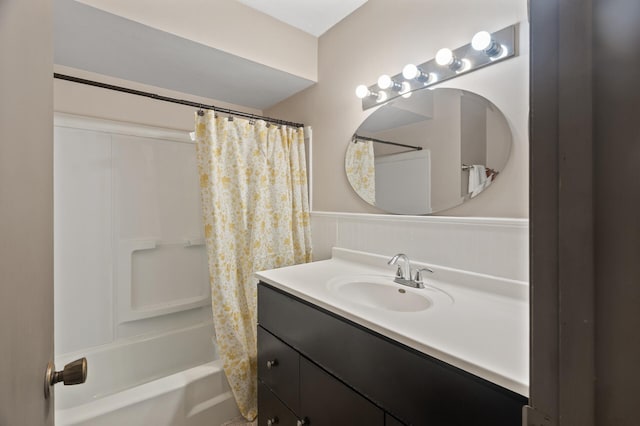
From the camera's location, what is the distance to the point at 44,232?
538mm

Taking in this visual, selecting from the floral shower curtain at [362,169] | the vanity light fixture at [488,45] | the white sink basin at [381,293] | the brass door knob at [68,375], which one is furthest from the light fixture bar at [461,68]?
the brass door knob at [68,375]

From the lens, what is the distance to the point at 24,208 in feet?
1.32

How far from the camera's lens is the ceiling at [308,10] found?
1.72 meters

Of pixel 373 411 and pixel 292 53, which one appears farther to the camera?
pixel 292 53

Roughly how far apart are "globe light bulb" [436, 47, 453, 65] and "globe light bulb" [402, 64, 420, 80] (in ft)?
0.40

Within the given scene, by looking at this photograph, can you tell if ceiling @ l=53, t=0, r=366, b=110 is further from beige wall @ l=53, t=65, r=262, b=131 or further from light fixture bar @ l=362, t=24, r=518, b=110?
light fixture bar @ l=362, t=24, r=518, b=110

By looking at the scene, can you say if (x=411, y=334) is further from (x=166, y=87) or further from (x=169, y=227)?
(x=166, y=87)

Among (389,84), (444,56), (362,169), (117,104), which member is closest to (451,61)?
(444,56)

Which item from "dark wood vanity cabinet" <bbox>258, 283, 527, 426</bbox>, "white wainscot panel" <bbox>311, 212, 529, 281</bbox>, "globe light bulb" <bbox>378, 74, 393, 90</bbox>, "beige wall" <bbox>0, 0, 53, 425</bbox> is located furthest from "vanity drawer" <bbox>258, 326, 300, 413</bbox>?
"globe light bulb" <bbox>378, 74, 393, 90</bbox>

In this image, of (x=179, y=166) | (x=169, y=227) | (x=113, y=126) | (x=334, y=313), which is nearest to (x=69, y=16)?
(x=113, y=126)

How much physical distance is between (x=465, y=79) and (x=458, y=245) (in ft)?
2.46

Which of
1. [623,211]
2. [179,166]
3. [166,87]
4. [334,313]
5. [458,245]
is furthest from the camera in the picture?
[179,166]

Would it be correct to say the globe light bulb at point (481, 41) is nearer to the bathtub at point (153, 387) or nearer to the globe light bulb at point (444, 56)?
the globe light bulb at point (444, 56)

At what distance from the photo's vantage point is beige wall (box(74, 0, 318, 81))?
1.42 m
